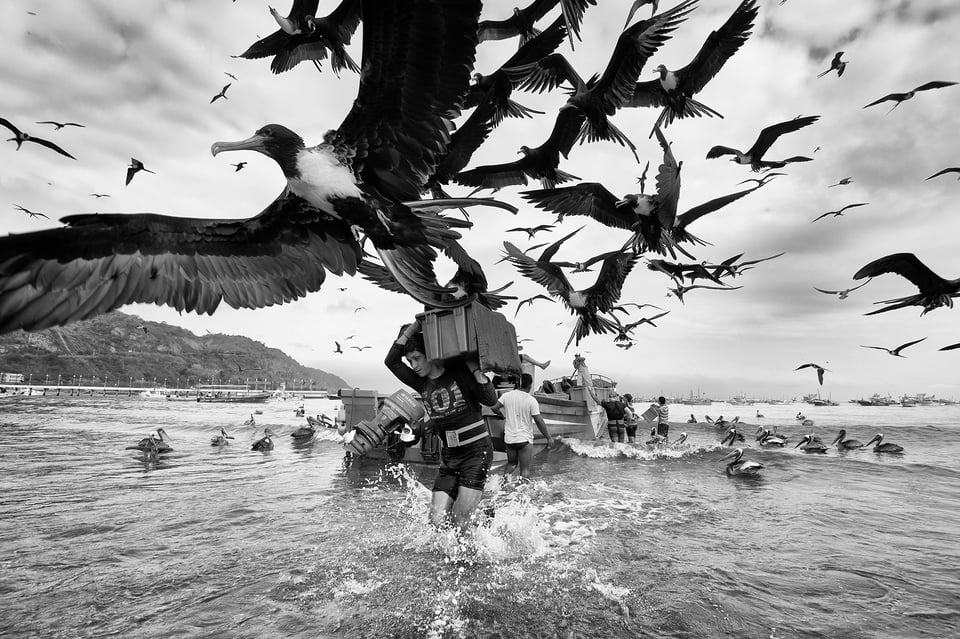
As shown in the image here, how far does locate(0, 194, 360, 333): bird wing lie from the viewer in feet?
6.78

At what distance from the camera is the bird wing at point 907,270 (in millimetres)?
4234

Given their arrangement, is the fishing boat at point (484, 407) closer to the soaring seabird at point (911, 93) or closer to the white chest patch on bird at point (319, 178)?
the white chest patch on bird at point (319, 178)

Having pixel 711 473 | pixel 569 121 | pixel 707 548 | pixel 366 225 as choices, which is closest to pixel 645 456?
pixel 711 473

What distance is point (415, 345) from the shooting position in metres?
4.46

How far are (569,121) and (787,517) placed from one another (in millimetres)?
6308

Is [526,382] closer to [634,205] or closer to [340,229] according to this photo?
[634,205]

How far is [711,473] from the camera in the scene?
10.5m

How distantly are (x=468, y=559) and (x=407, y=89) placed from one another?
380cm

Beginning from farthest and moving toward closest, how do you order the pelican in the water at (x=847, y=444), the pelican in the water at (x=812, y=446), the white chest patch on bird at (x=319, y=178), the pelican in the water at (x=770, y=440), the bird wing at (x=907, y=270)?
the pelican in the water at (x=847, y=444) → the pelican in the water at (x=770, y=440) → the pelican in the water at (x=812, y=446) → the bird wing at (x=907, y=270) → the white chest patch on bird at (x=319, y=178)

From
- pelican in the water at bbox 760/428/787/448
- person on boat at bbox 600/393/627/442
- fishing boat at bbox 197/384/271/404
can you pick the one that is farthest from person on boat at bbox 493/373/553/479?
fishing boat at bbox 197/384/271/404

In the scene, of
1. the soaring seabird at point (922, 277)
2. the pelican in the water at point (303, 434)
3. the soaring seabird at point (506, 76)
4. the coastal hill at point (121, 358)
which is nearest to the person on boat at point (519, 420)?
the soaring seabird at point (506, 76)

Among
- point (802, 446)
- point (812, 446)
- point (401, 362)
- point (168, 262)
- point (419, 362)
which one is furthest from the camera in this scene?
point (802, 446)

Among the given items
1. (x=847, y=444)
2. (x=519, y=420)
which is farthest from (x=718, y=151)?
(x=847, y=444)

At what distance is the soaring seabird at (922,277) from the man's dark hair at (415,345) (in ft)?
13.3
